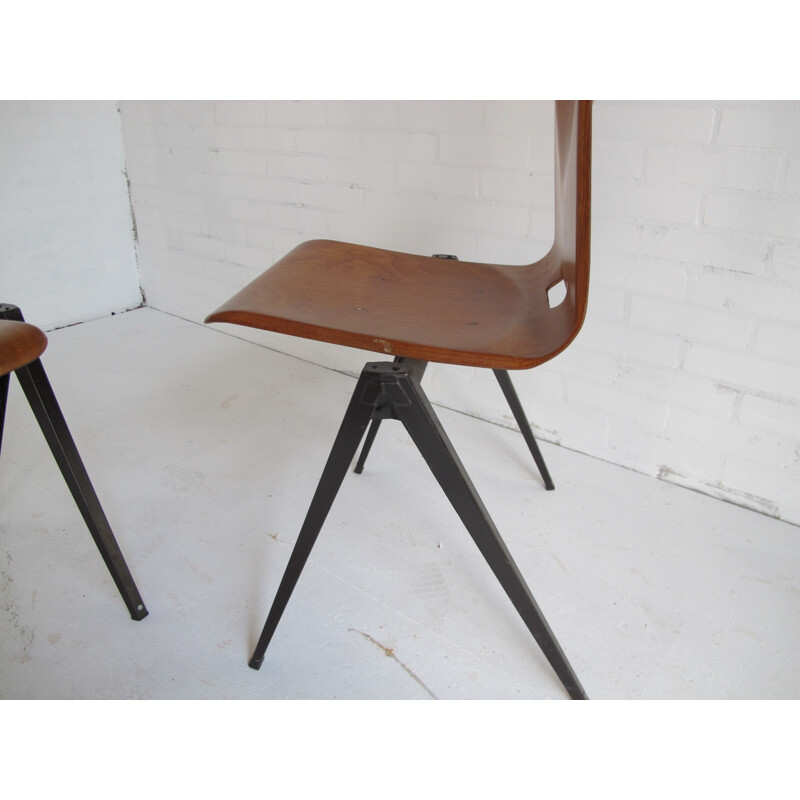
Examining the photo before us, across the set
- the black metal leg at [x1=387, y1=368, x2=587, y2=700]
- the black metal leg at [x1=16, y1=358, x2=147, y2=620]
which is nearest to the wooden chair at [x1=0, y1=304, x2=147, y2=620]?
the black metal leg at [x1=16, y1=358, x2=147, y2=620]

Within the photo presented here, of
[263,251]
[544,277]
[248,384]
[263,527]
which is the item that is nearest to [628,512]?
[544,277]

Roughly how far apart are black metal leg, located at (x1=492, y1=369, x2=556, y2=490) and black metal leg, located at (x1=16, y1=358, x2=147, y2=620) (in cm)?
68

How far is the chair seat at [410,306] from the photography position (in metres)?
0.86

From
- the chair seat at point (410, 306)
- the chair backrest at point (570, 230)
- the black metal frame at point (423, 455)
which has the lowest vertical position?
the black metal frame at point (423, 455)

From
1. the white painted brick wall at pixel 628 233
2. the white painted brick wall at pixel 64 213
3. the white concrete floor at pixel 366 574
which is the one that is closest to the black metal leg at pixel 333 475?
the white concrete floor at pixel 366 574

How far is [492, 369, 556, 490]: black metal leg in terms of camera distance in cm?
130

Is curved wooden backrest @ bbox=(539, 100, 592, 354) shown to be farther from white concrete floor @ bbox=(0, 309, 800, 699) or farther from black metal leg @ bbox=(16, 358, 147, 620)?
black metal leg @ bbox=(16, 358, 147, 620)

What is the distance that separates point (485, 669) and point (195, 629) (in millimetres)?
466

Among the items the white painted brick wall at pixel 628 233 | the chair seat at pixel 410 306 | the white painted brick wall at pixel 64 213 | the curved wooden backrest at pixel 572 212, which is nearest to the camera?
the curved wooden backrest at pixel 572 212

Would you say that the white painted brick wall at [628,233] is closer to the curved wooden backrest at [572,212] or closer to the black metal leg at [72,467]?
the curved wooden backrest at [572,212]

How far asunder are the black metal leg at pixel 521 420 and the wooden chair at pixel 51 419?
0.69 meters

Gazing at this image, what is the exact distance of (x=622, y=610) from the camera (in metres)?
1.17

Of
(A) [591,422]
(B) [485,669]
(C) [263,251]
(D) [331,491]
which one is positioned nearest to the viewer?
(D) [331,491]

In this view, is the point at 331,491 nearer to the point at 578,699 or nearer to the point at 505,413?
the point at 578,699
